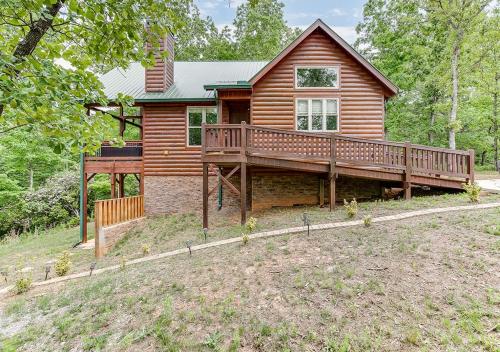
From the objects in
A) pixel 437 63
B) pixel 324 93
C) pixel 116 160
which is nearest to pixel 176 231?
pixel 116 160

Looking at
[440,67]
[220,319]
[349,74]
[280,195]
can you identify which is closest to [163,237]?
[280,195]

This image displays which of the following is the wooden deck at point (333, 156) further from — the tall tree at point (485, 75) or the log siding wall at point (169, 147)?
the tall tree at point (485, 75)

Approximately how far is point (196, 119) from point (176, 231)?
207 inches

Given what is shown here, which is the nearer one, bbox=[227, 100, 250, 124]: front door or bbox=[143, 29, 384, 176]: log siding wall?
bbox=[143, 29, 384, 176]: log siding wall

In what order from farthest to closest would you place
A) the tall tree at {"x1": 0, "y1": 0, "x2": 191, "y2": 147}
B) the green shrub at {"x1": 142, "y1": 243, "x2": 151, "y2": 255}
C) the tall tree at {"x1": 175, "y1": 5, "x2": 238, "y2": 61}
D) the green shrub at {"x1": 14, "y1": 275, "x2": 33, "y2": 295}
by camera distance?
the tall tree at {"x1": 175, "y1": 5, "x2": 238, "y2": 61}
the green shrub at {"x1": 142, "y1": 243, "x2": 151, "y2": 255}
the green shrub at {"x1": 14, "y1": 275, "x2": 33, "y2": 295}
the tall tree at {"x1": 0, "y1": 0, "x2": 191, "y2": 147}

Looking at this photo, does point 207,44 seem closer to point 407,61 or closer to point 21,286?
point 407,61

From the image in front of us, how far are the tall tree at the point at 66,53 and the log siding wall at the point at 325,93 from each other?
7.22m

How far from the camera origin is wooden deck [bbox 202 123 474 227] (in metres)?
9.27

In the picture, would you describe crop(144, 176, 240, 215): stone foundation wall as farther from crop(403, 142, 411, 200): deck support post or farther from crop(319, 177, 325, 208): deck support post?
crop(403, 142, 411, 200): deck support post

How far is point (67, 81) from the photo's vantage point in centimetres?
367

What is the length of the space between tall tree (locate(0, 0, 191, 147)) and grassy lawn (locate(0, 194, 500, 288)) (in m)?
5.52

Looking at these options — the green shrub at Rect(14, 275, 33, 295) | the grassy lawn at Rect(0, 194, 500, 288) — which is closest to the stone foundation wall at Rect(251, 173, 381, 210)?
the grassy lawn at Rect(0, 194, 500, 288)

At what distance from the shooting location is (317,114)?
1174cm

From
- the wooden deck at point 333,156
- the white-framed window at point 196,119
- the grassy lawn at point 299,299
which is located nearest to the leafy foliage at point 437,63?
the wooden deck at point 333,156
